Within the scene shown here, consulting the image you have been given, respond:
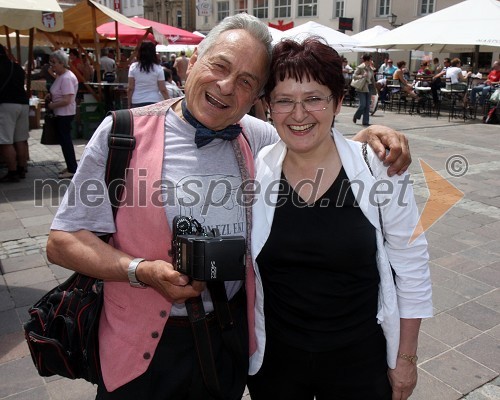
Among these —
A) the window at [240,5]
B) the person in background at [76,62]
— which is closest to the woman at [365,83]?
the person in background at [76,62]

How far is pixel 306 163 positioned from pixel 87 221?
0.80 m

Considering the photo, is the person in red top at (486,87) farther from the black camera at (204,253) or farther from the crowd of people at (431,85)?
the black camera at (204,253)

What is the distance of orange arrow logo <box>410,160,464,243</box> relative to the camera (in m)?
5.93

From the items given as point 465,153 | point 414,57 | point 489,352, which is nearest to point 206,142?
point 489,352

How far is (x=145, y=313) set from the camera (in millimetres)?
1570

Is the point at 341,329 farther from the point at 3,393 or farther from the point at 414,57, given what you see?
the point at 414,57

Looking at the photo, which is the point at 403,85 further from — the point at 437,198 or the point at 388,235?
the point at 388,235

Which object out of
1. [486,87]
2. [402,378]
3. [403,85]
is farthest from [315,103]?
[403,85]

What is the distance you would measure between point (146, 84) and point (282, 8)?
33.4m

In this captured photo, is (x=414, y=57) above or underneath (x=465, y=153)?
above

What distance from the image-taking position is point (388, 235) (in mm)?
1652

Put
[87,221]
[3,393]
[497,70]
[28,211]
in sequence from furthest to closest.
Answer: [497,70], [28,211], [3,393], [87,221]

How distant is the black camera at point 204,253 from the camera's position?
1.33 metres

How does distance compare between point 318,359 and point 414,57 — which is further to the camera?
point 414,57
